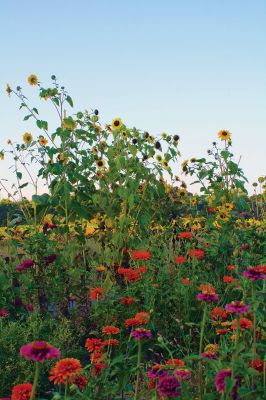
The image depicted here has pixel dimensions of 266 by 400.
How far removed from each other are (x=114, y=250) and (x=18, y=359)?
2322 millimetres

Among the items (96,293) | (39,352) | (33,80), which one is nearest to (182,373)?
(39,352)

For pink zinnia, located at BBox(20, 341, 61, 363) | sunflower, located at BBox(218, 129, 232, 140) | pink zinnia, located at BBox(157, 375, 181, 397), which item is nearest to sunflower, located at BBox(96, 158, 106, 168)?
sunflower, located at BBox(218, 129, 232, 140)

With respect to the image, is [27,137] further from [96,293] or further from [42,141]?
[96,293]

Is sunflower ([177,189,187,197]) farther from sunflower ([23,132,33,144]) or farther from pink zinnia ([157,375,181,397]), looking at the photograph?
pink zinnia ([157,375,181,397])

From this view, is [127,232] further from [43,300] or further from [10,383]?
[10,383]

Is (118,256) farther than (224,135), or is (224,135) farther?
(224,135)

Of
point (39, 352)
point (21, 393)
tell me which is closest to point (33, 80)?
point (21, 393)

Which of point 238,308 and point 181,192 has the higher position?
point 181,192

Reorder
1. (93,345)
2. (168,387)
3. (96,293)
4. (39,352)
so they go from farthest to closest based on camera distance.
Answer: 1. (96,293)
2. (93,345)
3. (168,387)
4. (39,352)

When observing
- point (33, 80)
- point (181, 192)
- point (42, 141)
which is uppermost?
point (33, 80)

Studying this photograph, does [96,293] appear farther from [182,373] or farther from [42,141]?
[42,141]

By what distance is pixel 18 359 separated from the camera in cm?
378

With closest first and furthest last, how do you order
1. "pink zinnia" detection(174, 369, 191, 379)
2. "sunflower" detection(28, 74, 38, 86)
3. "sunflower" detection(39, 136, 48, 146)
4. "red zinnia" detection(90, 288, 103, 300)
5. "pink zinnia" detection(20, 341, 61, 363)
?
1. "pink zinnia" detection(20, 341, 61, 363)
2. "pink zinnia" detection(174, 369, 191, 379)
3. "red zinnia" detection(90, 288, 103, 300)
4. "sunflower" detection(39, 136, 48, 146)
5. "sunflower" detection(28, 74, 38, 86)

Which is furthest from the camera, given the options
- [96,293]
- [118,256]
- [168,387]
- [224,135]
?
[224,135]
